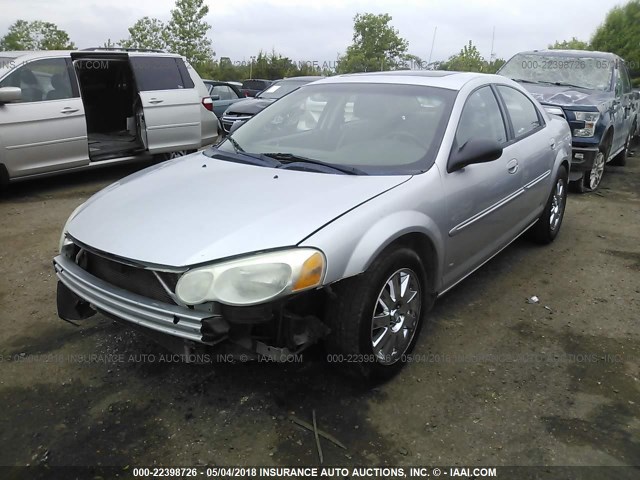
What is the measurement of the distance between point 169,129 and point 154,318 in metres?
5.72

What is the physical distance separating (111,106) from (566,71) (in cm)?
674

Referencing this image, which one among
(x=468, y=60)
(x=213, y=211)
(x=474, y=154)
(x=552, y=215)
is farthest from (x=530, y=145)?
(x=468, y=60)

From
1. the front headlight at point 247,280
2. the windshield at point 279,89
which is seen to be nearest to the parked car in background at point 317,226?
the front headlight at point 247,280

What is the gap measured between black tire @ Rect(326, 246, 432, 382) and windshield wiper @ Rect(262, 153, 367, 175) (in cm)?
52

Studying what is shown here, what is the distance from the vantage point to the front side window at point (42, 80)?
6.20m

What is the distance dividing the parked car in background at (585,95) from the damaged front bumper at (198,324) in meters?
4.95

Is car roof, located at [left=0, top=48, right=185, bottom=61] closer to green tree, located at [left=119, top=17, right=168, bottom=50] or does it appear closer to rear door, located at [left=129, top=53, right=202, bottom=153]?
rear door, located at [left=129, top=53, right=202, bottom=153]

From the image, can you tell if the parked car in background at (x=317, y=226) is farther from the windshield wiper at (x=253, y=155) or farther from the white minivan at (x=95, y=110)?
the white minivan at (x=95, y=110)

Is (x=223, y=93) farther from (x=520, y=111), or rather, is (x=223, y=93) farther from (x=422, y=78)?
(x=422, y=78)

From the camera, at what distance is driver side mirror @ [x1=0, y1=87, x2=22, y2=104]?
5766 mm

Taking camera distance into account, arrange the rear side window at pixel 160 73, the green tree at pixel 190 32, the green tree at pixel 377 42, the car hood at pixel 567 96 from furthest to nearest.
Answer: the green tree at pixel 377 42, the green tree at pixel 190 32, the rear side window at pixel 160 73, the car hood at pixel 567 96

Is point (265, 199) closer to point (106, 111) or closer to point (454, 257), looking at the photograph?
point (454, 257)

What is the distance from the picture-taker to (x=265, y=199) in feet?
8.70

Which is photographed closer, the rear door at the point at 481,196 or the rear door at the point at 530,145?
the rear door at the point at 481,196
